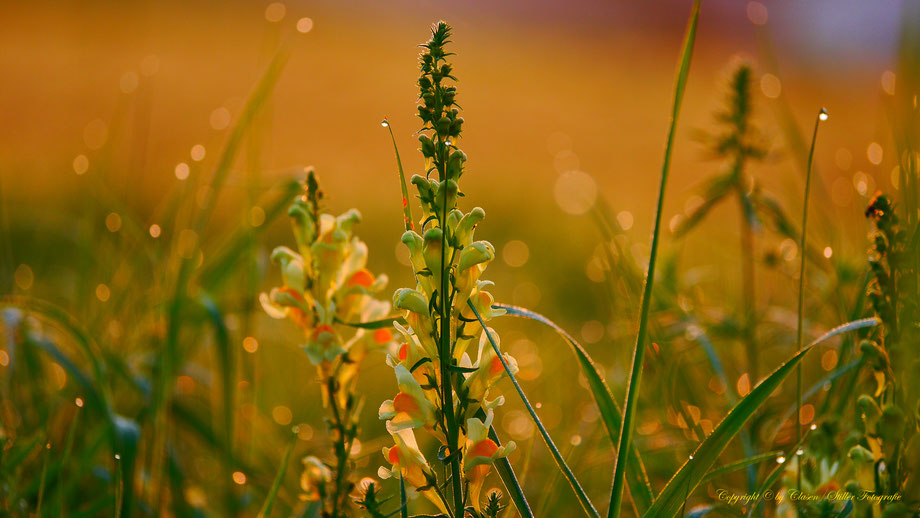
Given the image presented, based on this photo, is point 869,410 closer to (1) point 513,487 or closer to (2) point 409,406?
(1) point 513,487

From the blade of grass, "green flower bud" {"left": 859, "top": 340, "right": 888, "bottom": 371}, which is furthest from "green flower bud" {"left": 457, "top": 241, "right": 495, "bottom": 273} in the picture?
"green flower bud" {"left": 859, "top": 340, "right": 888, "bottom": 371}

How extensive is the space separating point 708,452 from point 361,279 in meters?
0.76

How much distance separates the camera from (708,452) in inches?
46.6

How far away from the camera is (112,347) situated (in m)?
2.51

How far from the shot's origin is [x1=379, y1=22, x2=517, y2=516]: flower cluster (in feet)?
3.75

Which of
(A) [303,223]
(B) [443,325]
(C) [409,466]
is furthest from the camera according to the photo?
(A) [303,223]

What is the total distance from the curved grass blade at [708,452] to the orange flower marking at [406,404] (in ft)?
1.28

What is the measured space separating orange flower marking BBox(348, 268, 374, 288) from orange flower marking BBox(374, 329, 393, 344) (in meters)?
0.11

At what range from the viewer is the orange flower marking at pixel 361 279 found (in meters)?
1.59

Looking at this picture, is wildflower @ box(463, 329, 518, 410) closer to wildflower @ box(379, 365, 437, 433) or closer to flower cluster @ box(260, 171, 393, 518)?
wildflower @ box(379, 365, 437, 433)

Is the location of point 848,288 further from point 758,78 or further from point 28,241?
point 28,241

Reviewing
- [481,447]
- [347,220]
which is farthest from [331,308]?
[481,447]

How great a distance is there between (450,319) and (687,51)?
58cm

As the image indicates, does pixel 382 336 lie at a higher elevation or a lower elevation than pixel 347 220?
lower
